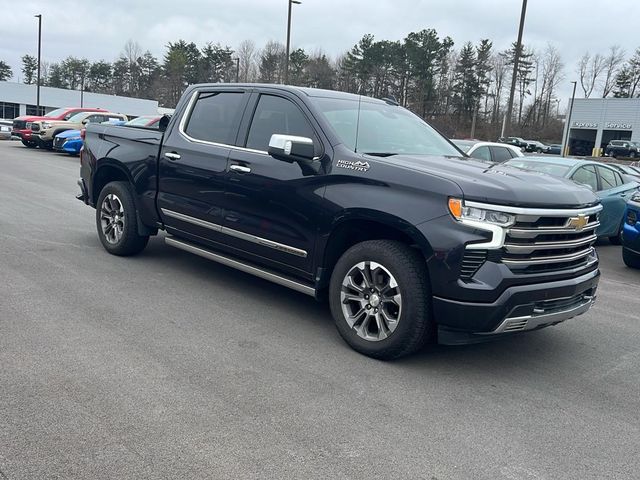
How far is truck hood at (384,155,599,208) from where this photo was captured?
3.97 metres

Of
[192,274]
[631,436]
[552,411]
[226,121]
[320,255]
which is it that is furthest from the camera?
[192,274]

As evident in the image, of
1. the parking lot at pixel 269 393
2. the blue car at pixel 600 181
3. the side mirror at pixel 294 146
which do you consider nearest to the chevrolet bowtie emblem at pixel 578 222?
the parking lot at pixel 269 393

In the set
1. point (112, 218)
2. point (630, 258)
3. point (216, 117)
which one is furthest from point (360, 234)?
point (630, 258)

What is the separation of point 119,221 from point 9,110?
67.1m

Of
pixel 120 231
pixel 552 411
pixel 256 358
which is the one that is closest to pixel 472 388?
pixel 552 411

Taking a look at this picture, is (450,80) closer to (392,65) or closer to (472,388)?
(392,65)

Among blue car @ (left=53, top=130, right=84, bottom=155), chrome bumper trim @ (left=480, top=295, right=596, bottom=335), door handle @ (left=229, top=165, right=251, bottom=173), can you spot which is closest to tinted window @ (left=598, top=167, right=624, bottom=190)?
chrome bumper trim @ (left=480, top=295, right=596, bottom=335)

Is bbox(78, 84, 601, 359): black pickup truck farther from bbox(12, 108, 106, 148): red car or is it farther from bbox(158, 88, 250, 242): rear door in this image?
bbox(12, 108, 106, 148): red car

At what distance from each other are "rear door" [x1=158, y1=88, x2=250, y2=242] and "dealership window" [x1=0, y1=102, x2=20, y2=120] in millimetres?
66981

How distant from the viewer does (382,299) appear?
14.2ft

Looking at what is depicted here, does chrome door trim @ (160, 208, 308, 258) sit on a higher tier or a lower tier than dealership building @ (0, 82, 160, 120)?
lower

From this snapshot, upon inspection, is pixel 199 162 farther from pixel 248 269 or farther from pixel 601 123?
pixel 601 123

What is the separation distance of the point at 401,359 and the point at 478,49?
8139cm

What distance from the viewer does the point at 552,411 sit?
149 inches
